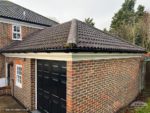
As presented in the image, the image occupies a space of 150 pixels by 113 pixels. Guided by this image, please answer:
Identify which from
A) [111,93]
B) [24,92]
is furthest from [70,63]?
[24,92]

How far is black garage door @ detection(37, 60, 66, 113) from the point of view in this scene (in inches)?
228

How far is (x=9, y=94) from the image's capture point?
10.9 meters

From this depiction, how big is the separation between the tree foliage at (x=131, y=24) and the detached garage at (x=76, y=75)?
23116 mm

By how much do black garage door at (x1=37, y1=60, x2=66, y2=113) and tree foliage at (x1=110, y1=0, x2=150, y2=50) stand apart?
2600cm

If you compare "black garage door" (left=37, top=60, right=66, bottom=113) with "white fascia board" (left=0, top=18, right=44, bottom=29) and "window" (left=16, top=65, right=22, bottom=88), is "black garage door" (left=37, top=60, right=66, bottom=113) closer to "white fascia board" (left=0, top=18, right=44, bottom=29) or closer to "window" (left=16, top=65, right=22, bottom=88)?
"window" (left=16, top=65, right=22, bottom=88)

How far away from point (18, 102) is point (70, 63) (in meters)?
6.19

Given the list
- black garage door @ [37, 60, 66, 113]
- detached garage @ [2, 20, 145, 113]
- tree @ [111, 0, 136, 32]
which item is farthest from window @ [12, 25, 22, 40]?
tree @ [111, 0, 136, 32]

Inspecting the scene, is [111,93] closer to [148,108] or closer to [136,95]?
[148,108]

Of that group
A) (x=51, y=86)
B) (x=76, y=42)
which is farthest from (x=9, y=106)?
(x=76, y=42)

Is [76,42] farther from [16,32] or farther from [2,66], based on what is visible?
[16,32]

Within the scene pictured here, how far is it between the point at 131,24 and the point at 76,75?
106 ft

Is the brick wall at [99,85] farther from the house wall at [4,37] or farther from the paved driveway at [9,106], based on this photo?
the house wall at [4,37]

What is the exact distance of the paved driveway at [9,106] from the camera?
25.7ft

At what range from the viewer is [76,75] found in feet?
16.3
